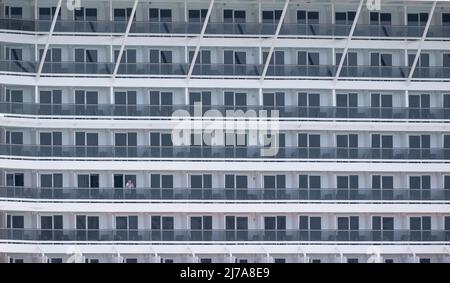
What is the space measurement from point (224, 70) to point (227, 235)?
309cm

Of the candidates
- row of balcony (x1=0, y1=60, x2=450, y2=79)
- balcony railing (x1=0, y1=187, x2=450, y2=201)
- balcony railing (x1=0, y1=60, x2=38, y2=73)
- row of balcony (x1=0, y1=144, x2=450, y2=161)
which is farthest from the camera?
row of balcony (x1=0, y1=60, x2=450, y2=79)

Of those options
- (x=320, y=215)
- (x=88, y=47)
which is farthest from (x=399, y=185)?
(x=88, y=47)


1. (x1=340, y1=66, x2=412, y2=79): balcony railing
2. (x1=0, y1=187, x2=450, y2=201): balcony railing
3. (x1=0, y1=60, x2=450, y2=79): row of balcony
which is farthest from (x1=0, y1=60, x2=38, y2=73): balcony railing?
(x1=340, y1=66, x2=412, y2=79): balcony railing

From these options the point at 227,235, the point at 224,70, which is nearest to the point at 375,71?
the point at 224,70

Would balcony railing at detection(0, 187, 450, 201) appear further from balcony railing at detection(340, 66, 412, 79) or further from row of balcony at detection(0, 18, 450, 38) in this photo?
row of balcony at detection(0, 18, 450, 38)

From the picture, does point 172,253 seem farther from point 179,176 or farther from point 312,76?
point 312,76

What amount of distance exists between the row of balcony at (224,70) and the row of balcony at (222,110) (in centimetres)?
59

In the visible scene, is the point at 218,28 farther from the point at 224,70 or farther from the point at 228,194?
the point at 228,194

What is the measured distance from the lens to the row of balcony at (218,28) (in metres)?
34.5

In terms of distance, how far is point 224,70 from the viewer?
3478 centimetres

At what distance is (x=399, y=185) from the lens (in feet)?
114

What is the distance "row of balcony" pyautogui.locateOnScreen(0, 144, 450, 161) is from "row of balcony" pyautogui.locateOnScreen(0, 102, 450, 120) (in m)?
0.61

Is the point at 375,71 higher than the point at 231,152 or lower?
higher

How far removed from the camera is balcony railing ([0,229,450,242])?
32969mm
